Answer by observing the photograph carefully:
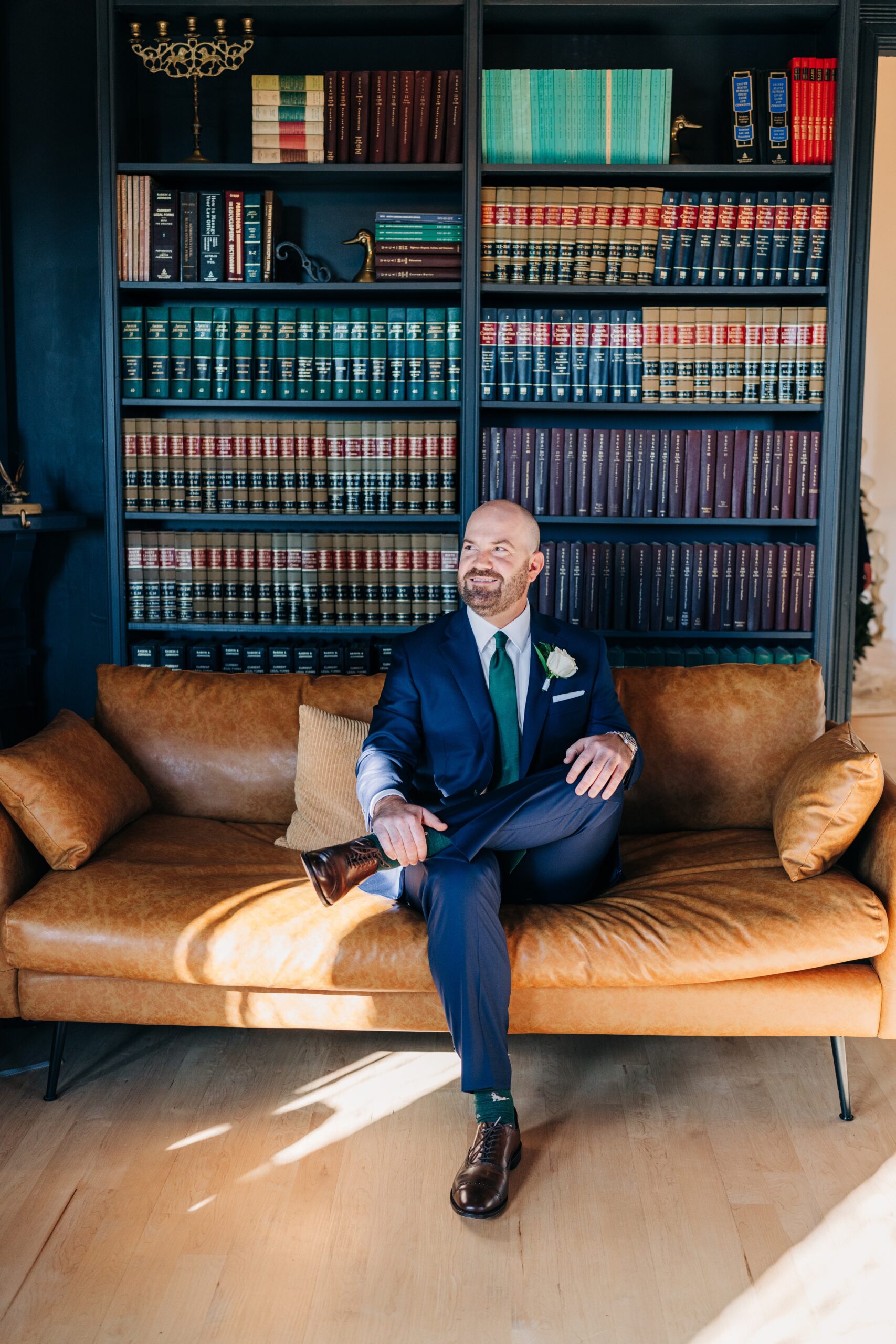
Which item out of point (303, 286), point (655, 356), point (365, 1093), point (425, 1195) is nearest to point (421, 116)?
point (303, 286)

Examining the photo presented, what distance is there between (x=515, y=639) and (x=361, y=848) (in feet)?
2.11

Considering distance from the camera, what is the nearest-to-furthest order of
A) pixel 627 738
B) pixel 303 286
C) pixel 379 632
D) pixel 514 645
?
pixel 627 738
pixel 514 645
pixel 303 286
pixel 379 632

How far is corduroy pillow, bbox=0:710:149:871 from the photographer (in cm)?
241

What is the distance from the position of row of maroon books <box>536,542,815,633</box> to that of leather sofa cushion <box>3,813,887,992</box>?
1.44 m

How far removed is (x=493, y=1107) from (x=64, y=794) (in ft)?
3.53

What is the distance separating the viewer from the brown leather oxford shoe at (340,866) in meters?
2.12

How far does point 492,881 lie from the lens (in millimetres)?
2182

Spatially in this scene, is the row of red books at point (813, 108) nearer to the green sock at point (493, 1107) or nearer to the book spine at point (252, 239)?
the book spine at point (252, 239)

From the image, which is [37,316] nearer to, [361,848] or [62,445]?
[62,445]

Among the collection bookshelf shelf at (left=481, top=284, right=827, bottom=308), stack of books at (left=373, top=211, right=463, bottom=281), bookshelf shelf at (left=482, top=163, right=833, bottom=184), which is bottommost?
bookshelf shelf at (left=481, top=284, right=827, bottom=308)

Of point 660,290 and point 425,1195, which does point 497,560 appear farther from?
point 660,290

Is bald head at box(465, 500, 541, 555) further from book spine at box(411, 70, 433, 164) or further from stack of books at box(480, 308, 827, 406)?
book spine at box(411, 70, 433, 164)

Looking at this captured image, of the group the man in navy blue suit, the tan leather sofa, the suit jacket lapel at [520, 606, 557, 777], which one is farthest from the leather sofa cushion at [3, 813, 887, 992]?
the suit jacket lapel at [520, 606, 557, 777]

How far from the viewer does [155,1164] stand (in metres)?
2.13
